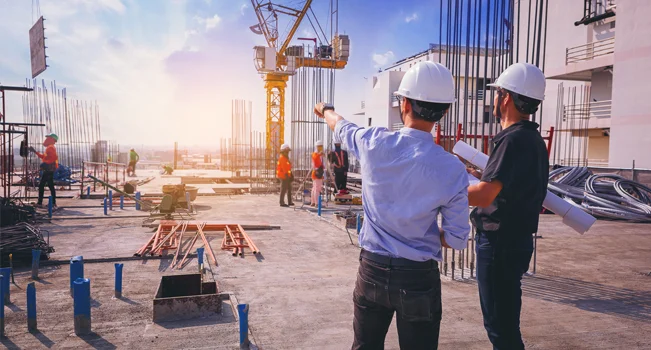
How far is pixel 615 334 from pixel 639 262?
3.45 m

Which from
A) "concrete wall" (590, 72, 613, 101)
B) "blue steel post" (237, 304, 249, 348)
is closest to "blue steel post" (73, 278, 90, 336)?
"blue steel post" (237, 304, 249, 348)

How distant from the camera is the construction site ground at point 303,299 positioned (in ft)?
12.0

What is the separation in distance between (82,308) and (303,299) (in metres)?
2.03

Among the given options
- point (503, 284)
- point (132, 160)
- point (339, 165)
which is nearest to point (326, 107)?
point (503, 284)

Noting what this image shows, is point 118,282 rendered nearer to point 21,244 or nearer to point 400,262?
point 21,244

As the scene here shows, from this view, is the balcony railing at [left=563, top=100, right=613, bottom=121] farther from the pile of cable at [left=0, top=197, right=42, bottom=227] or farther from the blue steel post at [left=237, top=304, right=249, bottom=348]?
the pile of cable at [left=0, top=197, right=42, bottom=227]

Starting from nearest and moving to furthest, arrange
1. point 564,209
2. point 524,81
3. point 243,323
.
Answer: point 524,81 → point 243,323 → point 564,209

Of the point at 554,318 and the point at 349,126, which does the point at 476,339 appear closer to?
the point at 554,318

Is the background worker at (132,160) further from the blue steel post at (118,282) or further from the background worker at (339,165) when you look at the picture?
the blue steel post at (118,282)

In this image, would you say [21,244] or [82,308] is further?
[21,244]

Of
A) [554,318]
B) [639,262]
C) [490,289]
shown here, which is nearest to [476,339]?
[554,318]

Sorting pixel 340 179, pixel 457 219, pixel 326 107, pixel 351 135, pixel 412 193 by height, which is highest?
pixel 326 107

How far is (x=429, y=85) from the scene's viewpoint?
201 centimetres

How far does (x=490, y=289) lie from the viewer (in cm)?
255
